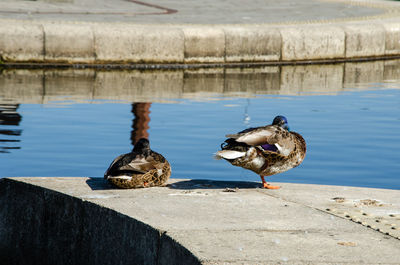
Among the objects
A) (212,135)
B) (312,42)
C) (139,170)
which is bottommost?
(212,135)

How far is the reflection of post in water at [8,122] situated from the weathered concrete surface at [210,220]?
3037mm

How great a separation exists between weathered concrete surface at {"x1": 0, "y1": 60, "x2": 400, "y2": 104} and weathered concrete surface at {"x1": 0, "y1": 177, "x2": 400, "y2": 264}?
635 centimetres

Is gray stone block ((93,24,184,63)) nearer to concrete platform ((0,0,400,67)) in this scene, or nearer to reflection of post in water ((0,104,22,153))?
concrete platform ((0,0,400,67))

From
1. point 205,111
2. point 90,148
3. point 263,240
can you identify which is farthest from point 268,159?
point 205,111

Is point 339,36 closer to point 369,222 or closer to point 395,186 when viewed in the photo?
point 395,186

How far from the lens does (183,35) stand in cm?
1627

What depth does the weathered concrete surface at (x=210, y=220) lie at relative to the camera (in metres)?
4.75

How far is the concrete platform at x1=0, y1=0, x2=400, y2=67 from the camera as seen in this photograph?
51.6 feet

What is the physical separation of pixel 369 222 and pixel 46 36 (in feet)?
36.1

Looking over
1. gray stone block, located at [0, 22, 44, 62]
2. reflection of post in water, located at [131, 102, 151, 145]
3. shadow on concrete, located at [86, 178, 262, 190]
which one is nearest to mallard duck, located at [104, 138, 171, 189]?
shadow on concrete, located at [86, 178, 262, 190]

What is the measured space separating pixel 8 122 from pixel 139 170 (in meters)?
4.83

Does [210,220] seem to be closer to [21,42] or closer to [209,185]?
[209,185]

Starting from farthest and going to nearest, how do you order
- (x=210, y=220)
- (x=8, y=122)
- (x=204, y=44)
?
(x=204, y=44) < (x=8, y=122) < (x=210, y=220)

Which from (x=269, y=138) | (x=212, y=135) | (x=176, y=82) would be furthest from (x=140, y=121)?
(x=269, y=138)
